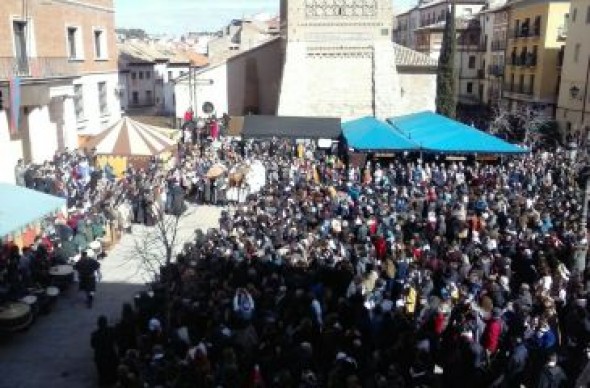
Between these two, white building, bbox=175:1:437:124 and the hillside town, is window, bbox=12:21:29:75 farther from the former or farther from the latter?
white building, bbox=175:1:437:124

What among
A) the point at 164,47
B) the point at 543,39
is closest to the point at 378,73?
the point at 543,39

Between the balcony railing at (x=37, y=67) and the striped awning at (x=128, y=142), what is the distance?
365 centimetres

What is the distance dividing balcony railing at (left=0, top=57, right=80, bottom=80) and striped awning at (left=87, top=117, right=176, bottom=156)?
3.65 meters

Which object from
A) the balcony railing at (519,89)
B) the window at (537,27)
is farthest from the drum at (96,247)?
the window at (537,27)

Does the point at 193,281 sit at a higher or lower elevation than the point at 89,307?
higher

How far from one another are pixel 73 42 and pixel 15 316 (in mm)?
18970

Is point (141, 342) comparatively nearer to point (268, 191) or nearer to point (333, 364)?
point (333, 364)

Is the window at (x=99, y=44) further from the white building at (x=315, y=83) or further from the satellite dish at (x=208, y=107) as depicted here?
the satellite dish at (x=208, y=107)

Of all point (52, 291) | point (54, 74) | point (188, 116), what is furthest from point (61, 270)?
point (188, 116)

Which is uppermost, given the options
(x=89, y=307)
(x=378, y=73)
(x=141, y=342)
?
(x=378, y=73)

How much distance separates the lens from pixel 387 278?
36.0 ft

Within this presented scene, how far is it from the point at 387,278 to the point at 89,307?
6.03m

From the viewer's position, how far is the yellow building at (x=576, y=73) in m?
32.6

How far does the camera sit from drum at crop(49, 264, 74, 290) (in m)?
12.4
